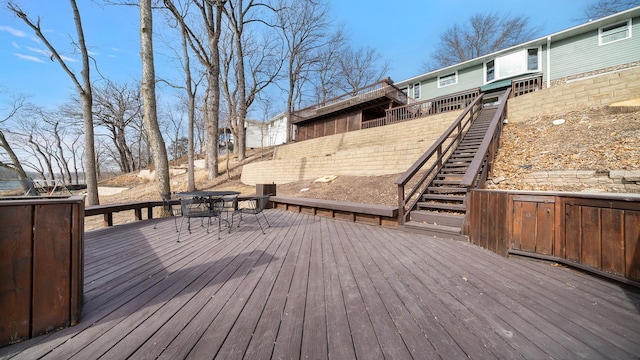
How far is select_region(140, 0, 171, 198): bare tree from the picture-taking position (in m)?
6.31

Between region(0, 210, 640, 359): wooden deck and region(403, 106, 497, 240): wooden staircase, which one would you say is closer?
region(0, 210, 640, 359): wooden deck

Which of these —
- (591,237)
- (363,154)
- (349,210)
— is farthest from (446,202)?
(363,154)

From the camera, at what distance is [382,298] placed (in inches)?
78.2

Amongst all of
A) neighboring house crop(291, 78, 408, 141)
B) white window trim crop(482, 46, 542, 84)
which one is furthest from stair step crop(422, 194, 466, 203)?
white window trim crop(482, 46, 542, 84)

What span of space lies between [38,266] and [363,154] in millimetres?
9484

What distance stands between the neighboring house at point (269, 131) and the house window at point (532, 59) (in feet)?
73.2

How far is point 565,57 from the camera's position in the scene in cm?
1248

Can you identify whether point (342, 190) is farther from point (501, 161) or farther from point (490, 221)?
point (490, 221)

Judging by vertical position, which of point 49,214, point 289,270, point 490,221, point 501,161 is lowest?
point 289,270

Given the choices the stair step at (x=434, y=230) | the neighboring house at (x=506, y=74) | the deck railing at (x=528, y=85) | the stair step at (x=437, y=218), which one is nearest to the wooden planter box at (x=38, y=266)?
the stair step at (x=434, y=230)

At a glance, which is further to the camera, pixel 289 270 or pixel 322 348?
pixel 289 270

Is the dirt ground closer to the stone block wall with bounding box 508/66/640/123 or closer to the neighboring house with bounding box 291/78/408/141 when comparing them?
the stone block wall with bounding box 508/66/640/123

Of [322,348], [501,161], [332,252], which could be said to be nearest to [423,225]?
[332,252]

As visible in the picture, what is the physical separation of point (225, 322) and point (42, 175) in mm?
39925
